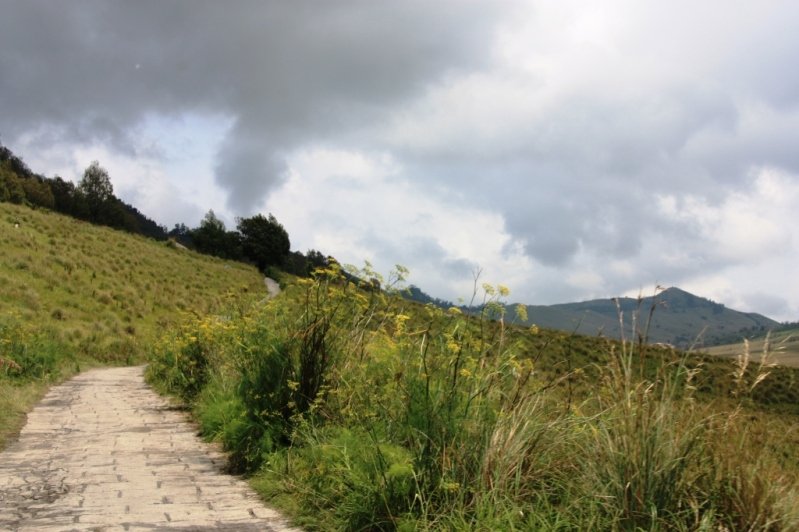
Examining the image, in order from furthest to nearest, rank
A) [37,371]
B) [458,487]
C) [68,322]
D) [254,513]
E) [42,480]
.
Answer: [68,322] → [37,371] → [42,480] → [254,513] → [458,487]

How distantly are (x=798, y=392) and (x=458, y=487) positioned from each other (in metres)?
29.5

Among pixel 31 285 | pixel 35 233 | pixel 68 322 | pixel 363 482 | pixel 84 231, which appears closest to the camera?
pixel 363 482

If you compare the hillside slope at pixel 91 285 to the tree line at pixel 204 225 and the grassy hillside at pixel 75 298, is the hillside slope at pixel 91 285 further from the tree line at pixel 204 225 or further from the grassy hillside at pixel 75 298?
the tree line at pixel 204 225

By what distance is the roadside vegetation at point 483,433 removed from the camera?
12.3 feet

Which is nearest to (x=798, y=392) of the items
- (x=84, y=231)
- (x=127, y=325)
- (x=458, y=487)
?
(x=127, y=325)

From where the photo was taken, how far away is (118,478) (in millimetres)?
6055

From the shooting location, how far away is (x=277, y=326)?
25.1 ft

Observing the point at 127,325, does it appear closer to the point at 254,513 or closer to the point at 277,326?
the point at 277,326

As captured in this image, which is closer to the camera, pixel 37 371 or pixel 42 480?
pixel 42 480

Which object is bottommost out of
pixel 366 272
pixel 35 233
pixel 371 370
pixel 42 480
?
pixel 42 480

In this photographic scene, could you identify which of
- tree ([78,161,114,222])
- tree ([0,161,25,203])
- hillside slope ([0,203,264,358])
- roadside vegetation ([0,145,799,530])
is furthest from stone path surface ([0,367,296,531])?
tree ([78,161,114,222])

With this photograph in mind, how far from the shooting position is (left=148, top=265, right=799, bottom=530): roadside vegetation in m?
3.74

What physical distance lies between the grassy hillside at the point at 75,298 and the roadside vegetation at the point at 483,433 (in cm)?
346

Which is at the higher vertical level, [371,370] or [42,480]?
[371,370]
